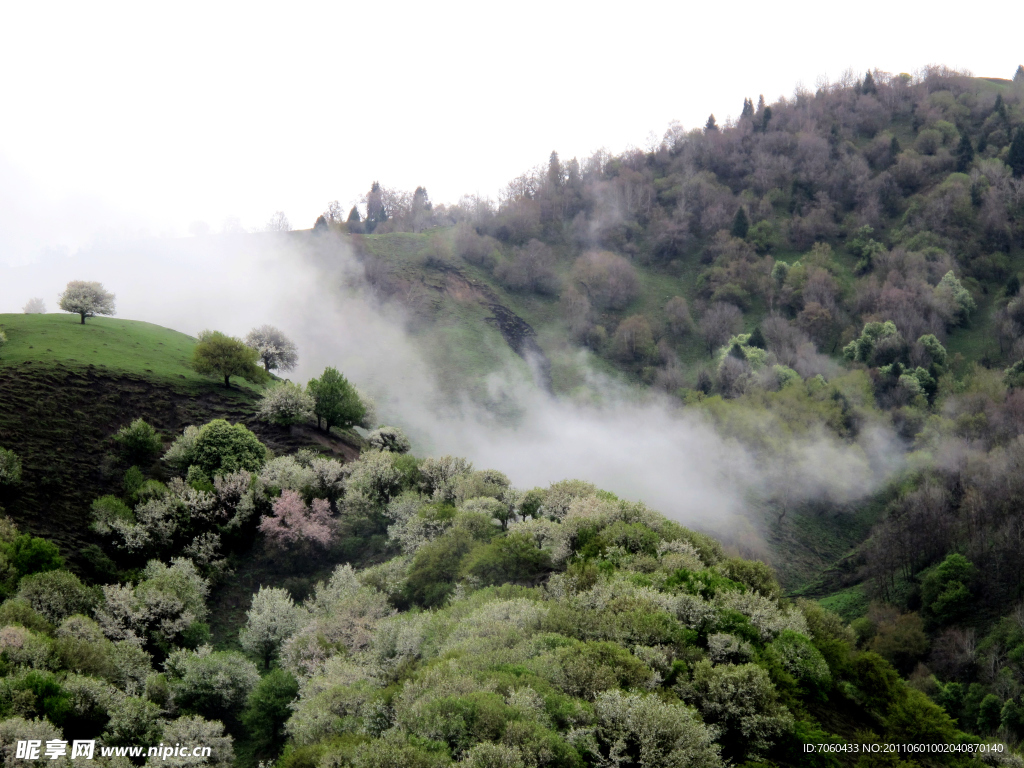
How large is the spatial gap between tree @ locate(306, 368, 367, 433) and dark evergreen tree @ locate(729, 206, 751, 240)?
90.6 m

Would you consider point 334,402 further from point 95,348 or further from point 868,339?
point 868,339

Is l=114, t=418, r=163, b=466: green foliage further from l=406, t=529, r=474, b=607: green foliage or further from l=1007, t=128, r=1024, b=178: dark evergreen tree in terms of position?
l=1007, t=128, r=1024, b=178: dark evergreen tree

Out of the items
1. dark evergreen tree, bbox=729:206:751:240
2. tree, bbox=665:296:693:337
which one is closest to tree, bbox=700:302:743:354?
tree, bbox=665:296:693:337

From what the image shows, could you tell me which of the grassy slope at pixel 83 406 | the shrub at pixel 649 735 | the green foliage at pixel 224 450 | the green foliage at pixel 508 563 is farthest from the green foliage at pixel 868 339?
the shrub at pixel 649 735

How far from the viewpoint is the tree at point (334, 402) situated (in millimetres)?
60844

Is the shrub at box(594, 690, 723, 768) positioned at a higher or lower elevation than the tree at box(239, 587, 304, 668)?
higher

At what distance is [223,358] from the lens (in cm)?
6122

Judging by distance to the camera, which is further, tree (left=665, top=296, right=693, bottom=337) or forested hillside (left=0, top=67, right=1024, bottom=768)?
tree (left=665, top=296, right=693, bottom=337)

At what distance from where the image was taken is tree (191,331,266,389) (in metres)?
61.1

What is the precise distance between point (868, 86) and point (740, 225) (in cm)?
5828

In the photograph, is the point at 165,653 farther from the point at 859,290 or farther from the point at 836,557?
the point at 859,290

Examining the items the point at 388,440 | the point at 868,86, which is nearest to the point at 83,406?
the point at 388,440

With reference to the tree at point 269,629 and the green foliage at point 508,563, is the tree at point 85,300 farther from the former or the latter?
the green foliage at point 508,563

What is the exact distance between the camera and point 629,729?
21328 mm
